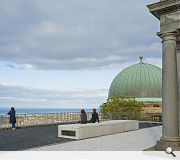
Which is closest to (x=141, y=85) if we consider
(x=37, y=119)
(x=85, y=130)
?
(x=37, y=119)

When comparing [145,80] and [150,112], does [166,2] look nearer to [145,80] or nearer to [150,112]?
[150,112]

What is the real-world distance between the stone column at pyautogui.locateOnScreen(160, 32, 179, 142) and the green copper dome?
166ft

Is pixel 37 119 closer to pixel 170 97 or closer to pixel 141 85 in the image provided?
pixel 170 97

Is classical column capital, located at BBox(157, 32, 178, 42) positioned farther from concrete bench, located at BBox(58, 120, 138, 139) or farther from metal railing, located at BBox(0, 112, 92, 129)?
metal railing, located at BBox(0, 112, 92, 129)

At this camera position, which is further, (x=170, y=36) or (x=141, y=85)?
(x=141, y=85)

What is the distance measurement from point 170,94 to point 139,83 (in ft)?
170

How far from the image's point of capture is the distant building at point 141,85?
62556 mm

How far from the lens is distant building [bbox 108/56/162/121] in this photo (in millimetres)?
62556

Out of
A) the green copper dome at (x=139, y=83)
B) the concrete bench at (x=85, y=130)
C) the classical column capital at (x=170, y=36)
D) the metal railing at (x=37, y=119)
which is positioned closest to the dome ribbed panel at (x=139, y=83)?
the green copper dome at (x=139, y=83)

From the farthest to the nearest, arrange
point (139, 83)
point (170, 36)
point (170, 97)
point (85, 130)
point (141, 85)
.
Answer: point (139, 83) < point (141, 85) < point (85, 130) < point (170, 36) < point (170, 97)

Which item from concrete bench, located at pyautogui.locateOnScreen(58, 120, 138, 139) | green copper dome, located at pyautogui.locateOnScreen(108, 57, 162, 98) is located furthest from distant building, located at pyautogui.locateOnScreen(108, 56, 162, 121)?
concrete bench, located at pyautogui.locateOnScreen(58, 120, 138, 139)

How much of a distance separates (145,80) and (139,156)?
59410mm

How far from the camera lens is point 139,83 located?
6425 centimetres

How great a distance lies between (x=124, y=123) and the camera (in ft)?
82.9
